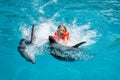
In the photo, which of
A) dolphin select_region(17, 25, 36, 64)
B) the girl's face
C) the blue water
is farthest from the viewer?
the blue water

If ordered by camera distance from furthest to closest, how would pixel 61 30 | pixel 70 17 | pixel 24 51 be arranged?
pixel 70 17 → pixel 61 30 → pixel 24 51

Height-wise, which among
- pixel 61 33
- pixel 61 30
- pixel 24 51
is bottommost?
pixel 24 51

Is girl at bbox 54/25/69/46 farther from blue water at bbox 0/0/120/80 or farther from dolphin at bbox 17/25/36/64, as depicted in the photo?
blue water at bbox 0/0/120/80

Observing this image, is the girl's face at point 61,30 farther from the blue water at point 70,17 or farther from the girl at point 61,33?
the blue water at point 70,17

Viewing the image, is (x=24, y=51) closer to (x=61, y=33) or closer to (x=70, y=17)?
(x=61, y=33)

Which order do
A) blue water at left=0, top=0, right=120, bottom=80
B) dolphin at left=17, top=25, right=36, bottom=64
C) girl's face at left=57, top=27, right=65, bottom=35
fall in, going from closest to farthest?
dolphin at left=17, top=25, right=36, bottom=64, girl's face at left=57, top=27, right=65, bottom=35, blue water at left=0, top=0, right=120, bottom=80

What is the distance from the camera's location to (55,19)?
17.0m

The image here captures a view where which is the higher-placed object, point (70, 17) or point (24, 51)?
point (70, 17)

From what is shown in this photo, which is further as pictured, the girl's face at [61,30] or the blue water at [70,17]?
the blue water at [70,17]

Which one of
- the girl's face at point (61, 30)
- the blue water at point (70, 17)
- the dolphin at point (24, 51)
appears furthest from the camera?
the blue water at point (70, 17)

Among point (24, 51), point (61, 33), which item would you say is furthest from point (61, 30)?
point (24, 51)

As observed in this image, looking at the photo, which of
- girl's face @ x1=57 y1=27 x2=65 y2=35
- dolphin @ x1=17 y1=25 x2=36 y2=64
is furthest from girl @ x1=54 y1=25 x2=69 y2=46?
dolphin @ x1=17 y1=25 x2=36 y2=64

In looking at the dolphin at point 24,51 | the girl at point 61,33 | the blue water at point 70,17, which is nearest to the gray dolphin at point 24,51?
the dolphin at point 24,51

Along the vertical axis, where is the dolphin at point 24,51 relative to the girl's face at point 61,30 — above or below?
below
